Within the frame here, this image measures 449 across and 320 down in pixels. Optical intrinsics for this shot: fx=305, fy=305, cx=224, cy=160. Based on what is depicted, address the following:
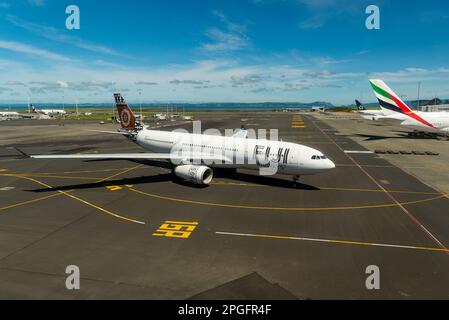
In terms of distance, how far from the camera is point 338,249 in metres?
19.1

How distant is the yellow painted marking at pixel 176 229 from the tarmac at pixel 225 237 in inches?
2.9

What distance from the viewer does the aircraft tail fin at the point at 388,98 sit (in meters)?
71.1

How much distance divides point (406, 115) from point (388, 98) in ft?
18.5

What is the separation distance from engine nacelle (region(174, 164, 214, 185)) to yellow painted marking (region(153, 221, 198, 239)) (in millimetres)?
9988

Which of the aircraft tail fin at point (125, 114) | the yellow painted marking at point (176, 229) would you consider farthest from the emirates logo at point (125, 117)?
the yellow painted marking at point (176, 229)

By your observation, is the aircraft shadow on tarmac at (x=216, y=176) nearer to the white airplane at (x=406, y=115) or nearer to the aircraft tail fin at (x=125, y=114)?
the aircraft tail fin at (x=125, y=114)

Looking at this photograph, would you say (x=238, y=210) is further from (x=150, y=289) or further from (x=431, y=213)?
(x=431, y=213)

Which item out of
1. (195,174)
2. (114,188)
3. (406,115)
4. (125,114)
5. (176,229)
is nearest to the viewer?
(176,229)

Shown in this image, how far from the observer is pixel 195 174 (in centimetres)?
3344

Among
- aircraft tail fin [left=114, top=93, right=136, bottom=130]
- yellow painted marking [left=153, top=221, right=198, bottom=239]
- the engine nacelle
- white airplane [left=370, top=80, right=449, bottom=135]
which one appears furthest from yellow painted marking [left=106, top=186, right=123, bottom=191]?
white airplane [left=370, top=80, right=449, bottom=135]

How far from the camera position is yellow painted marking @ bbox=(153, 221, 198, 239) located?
21312 millimetres

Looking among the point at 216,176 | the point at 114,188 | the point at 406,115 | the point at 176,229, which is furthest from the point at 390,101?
the point at 176,229

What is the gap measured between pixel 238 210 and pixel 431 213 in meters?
16.2

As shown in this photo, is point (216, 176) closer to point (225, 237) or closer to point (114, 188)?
point (114, 188)
